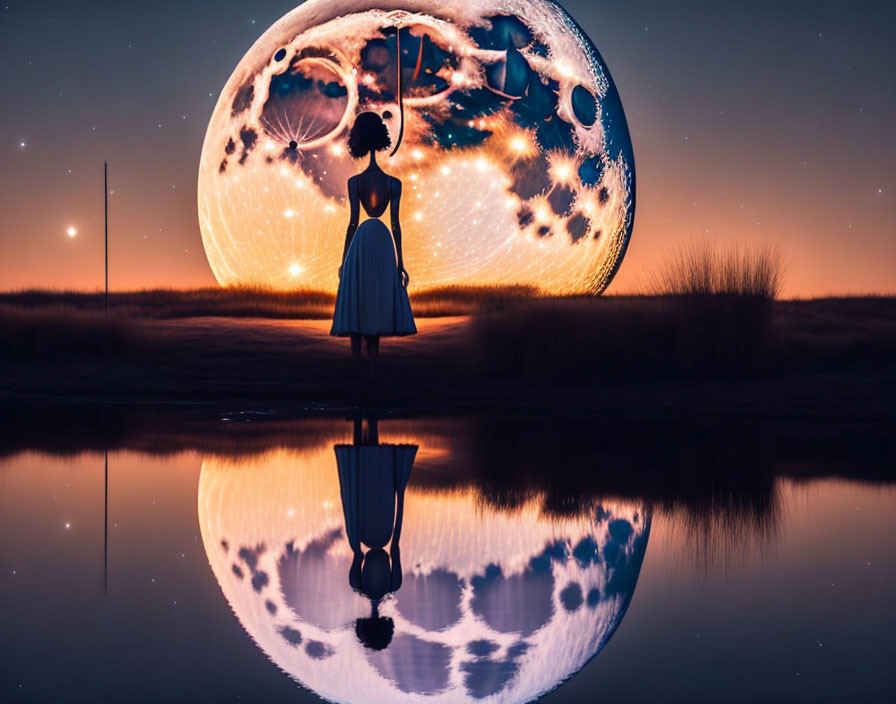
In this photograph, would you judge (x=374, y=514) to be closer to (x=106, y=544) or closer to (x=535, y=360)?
(x=106, y=544)

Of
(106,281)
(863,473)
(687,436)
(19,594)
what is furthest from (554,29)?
(19,594)

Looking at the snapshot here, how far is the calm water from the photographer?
6.91ft

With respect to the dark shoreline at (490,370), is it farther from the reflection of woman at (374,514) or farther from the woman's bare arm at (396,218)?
the reflection of woman at (374,514)

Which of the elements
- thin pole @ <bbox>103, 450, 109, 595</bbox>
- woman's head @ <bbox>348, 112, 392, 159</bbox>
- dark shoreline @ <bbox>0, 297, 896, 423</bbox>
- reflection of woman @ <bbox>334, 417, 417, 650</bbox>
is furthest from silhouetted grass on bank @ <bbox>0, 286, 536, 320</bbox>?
thin pole @ <bbox>103, 450, 109, 595</bbox>

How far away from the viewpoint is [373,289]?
7.99 metres

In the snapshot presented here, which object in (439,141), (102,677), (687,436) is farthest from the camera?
(439,141)

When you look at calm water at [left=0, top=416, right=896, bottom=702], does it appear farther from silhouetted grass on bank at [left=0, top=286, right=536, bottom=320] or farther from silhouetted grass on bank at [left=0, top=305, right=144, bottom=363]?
silhouetted grass on bank at [left=0, top=286, right=536, bottom=320]

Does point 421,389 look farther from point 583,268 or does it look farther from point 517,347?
point 583,268

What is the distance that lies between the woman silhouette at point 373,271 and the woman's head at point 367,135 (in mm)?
104

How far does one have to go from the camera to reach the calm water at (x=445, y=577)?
6.91 ft

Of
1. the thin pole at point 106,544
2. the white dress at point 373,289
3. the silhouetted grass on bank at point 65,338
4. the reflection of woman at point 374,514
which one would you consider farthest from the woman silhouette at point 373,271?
the thin pole at point 106,544

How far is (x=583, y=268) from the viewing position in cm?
1386

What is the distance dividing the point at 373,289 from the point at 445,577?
207 inches

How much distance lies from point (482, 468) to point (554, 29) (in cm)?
1010
